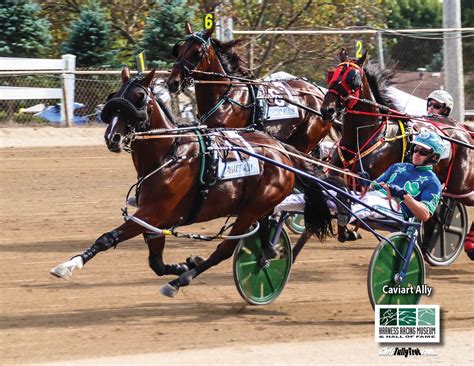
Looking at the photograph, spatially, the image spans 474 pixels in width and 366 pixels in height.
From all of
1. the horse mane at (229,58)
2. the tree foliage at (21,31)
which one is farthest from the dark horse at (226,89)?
the tree foliage at (21,31)

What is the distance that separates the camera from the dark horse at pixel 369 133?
9.00 metres

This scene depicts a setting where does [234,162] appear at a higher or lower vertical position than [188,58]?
lower

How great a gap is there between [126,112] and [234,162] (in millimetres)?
965

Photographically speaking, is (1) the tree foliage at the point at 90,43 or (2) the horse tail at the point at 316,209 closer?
(2) the horse tail at the point at 316,209

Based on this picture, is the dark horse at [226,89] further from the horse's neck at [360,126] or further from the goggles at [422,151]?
the goggles at [422,151]

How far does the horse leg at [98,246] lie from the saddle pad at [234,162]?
0.77 meters

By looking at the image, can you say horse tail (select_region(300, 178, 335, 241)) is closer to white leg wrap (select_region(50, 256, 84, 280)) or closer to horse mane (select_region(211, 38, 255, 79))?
white leg wrap (select_region(50, 256, 84, 280))

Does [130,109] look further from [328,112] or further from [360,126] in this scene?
[360,126]

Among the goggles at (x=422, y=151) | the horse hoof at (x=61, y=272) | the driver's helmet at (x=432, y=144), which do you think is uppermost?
the driver's helmet at (x=432, y=144)

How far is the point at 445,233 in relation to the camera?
970 centimetres

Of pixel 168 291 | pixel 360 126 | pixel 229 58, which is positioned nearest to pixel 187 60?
pixel 229 58

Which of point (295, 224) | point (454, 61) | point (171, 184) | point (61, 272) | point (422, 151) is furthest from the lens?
point (454, 61)

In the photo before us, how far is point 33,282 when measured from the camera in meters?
A: 8.52

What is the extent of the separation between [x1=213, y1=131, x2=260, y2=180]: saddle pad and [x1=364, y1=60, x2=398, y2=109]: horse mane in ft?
7.59
